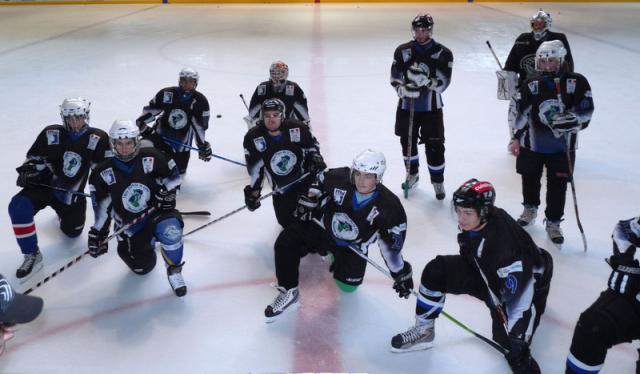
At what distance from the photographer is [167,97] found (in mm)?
4602

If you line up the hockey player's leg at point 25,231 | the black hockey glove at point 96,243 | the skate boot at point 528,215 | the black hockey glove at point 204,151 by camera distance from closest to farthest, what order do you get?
the black hockey glove at point 96,243, the hockey player's leg at point 25,231, the skate boot at point 528,215, the black hockey glove at point 204,151

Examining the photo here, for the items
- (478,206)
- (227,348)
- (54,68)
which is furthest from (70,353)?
(54,68)

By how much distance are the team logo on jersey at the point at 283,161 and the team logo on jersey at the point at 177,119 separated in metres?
1.25

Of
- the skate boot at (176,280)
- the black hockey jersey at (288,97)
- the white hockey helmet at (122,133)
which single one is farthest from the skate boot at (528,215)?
the white hockey helmet at (122,133)

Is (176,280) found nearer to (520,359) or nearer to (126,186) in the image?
(126,186)

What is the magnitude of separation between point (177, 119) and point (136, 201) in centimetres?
152

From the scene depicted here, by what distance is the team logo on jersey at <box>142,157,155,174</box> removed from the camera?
3.25m

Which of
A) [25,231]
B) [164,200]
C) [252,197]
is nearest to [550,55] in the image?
[252,197]

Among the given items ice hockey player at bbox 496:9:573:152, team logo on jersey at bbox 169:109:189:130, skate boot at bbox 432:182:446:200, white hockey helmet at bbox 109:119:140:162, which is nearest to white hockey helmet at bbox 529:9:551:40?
ice hockey player at bbox 496:9:573:152

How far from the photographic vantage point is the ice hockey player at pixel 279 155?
366cm

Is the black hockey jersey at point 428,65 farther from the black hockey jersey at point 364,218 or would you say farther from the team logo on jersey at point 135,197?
the team logo on jersey at point 135,197

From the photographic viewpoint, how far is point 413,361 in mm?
2764

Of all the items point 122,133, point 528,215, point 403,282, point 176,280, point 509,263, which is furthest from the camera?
point 528,215

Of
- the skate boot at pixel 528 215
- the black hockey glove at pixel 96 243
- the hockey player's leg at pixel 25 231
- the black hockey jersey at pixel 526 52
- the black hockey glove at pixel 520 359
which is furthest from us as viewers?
the black hockey jersey at pixel 526 52
